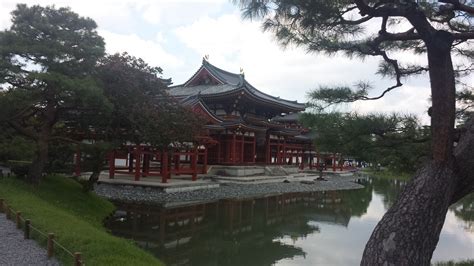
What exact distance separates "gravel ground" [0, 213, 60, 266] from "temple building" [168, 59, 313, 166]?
14.5 metres

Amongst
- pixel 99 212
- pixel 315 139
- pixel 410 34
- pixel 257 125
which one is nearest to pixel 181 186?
pixel 99 212

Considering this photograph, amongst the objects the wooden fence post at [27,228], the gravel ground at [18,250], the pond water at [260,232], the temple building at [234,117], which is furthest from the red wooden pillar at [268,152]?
→ the wooden fence post at [27,228]

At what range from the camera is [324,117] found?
4258 mm

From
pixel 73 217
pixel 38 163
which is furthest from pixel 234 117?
pixel 73 217

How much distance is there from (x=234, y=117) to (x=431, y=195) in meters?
23.8

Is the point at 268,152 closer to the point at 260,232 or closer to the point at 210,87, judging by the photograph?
the point at 210,87

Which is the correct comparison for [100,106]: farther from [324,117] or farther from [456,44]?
[456,44]

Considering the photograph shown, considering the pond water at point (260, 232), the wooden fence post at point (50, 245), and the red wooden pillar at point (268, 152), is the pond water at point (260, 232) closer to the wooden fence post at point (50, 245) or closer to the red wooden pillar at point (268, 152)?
the wooden fence post at point (50, 245)

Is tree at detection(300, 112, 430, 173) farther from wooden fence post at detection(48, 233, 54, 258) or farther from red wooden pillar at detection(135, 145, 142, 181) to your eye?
red wooden pillar at detection(135, 145, 142, 181)

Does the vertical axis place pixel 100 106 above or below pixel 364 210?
above

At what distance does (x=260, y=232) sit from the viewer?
12.8m

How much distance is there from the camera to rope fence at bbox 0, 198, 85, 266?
238 inches

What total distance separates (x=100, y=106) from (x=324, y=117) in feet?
29.7

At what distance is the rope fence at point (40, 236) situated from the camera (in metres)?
6.05
